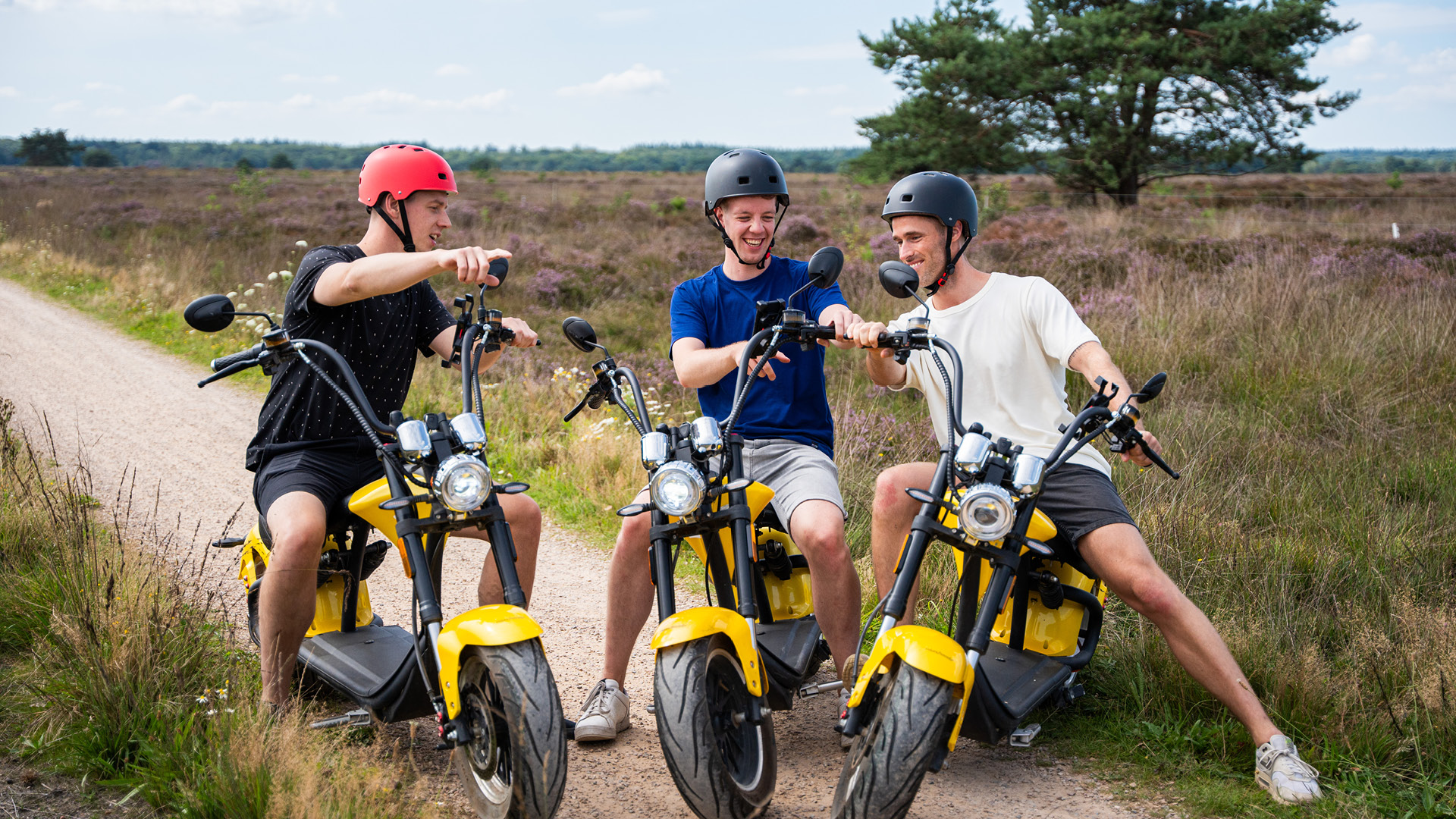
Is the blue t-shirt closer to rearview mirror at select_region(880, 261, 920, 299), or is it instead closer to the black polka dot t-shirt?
rearview mirror at select_region(880, 261, 920, 299)

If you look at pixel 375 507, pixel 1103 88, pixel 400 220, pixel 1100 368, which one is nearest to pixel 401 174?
pixel 400 220

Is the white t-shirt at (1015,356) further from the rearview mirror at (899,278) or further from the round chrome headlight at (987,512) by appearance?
the round chrome headlight at (987,512)

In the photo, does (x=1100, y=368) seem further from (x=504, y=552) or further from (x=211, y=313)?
(x=211, y=313)

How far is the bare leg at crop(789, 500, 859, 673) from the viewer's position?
322cm

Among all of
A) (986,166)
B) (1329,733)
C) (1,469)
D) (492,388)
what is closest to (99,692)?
(1,469)

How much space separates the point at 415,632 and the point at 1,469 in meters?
3.16

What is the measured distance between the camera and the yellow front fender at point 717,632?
2.62 meters

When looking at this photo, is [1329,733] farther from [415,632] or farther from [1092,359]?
[415,632]

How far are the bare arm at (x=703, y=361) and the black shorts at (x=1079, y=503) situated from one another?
992 millimetres

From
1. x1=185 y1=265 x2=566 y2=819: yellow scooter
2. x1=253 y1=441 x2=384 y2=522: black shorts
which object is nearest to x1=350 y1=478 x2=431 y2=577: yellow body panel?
x1=185 y1=265 x2=566 y2=819: yellow scooter

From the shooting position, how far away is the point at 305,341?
9.50ft

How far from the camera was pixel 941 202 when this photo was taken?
11.4 feet

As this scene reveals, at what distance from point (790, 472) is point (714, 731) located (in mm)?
1098

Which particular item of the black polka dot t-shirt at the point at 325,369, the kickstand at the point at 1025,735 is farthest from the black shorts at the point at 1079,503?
the black polka dot t-shirt at the point at 325,369
